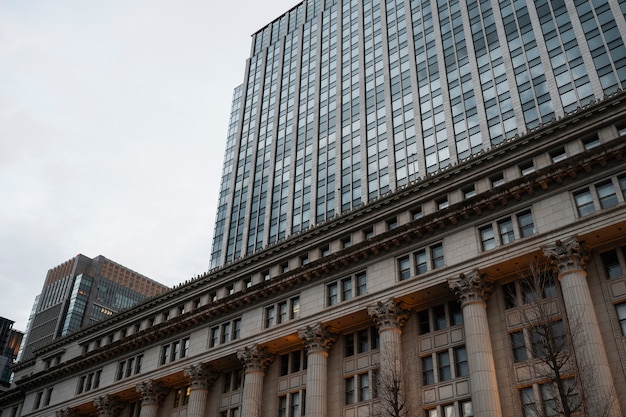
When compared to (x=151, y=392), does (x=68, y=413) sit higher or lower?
lower

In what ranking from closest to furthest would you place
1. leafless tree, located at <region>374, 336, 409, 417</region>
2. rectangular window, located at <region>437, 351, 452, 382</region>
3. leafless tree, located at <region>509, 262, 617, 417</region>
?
leafless tree, located at <region>509, 262, 617, 417</region> → leafless tree, located at <region>374, 336, 409, 417</region> → rectangular window, located at <region>437, 351, 452, 382</region>

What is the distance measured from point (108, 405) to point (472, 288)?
136ft

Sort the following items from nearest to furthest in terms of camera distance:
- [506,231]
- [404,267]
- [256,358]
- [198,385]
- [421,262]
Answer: [506,231], [421,262], [404,267], [256,358], [198,385]

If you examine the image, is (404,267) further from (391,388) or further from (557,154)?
(557,154)

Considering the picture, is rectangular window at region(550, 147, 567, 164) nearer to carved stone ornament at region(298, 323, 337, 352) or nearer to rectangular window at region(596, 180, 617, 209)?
rectangular window at region(596, 180, 617, 209)

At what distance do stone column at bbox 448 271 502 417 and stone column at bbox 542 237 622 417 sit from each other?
5.26 m

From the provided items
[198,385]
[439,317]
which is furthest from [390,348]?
[198,385]

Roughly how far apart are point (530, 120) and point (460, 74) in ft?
51.3

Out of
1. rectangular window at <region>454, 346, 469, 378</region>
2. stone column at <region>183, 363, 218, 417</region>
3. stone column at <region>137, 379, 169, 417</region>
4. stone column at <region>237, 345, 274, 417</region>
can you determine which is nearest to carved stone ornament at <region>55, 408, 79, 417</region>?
stone column at <region>137, 379, 169, 417</region>

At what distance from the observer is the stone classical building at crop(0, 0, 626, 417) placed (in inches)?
1465

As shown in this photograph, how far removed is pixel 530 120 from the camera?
74.6 m

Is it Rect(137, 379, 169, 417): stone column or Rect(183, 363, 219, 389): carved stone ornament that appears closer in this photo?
Rect(183, 363, 219, 389): carved stone ornament

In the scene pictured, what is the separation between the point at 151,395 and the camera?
58719 mm

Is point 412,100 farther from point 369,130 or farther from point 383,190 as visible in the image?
point 383,190
